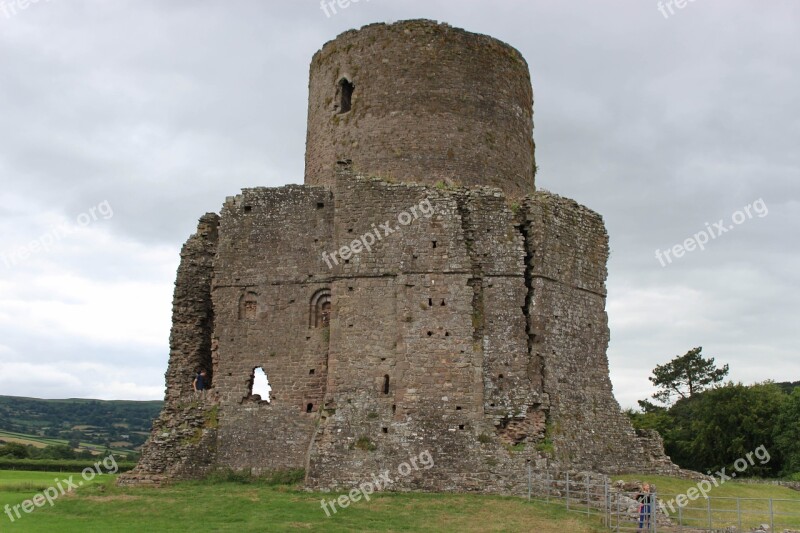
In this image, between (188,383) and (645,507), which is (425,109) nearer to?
(188,383)

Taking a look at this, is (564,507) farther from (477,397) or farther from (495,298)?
(495,298)

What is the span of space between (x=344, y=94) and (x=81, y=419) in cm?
13901

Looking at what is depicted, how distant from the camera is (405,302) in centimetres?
2033

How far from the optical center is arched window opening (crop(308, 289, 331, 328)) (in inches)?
865

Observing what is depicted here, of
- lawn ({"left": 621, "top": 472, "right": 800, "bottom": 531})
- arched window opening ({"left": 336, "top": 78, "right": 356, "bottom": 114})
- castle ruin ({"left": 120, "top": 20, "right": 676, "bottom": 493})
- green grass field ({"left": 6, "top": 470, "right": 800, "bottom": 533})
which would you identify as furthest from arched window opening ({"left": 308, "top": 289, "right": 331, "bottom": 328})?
lawn ({"left": 621, "top": 472, "right": 800, "bottom": 531})

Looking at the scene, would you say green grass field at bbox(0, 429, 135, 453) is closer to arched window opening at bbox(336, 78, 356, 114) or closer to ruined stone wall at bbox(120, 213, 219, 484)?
ruined stone wall at bbox(120, 213, 219, 484)

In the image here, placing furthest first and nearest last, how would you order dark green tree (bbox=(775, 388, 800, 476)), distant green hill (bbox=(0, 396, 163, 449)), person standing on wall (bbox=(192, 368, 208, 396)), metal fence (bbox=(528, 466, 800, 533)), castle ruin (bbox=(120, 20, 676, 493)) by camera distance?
distant green hill (bbox=(0, 396, 163, 449))
dark green tree (bbox=(775, 388, 800, 476))
person standing on wall (bbox=(192, 368, 208, 396))
castle ruin (bbox=(120, 20, 676, 493))
metal fence (bbox=(528, 466, 800, 533))

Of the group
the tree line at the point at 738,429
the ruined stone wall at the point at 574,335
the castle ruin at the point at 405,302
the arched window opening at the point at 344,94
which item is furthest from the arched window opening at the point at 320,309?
the tree line at the point at 738,429

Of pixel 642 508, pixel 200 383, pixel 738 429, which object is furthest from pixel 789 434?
pixel 200 383

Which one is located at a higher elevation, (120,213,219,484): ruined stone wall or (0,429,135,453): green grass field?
(120,213,219,484): ruined stone wall

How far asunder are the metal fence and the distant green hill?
9396cm

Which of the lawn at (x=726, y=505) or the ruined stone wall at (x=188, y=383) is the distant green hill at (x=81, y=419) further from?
the lawn at (x=726, y=505)

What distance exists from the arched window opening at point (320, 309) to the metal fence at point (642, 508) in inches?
274

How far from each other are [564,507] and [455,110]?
458 inches
